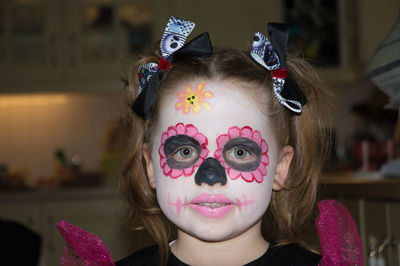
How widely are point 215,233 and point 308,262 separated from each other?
19 centimetres

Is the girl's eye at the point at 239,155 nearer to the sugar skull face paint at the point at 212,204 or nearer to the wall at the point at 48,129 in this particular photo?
the sugar skull face paint at the point at 212,204

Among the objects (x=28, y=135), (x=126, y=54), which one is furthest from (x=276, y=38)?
(x=28, y=135)

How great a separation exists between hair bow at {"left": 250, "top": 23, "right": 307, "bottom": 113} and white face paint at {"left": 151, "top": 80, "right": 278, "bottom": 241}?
6 centimetres

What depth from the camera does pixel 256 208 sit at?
88 cm

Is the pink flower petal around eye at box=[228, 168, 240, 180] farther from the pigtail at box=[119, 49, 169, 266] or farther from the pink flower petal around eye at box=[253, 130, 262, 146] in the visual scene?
the pigtail at box=[119, 49, 169, 266]

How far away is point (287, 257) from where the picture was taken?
36.9 inches

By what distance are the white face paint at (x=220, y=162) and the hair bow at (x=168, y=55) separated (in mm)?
52

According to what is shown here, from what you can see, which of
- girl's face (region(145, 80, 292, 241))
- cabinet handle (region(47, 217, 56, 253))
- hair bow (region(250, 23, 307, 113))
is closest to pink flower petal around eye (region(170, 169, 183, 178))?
girl's face (region(145, 80, 292, 241))

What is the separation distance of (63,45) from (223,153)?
6.21ft

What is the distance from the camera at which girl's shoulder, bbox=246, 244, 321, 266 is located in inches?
36.4

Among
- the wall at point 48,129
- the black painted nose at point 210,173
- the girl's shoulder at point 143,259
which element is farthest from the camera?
the wall at point 48,129

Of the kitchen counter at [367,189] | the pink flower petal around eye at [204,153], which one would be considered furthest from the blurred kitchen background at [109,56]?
the pink flower petal around eye at [204,153]

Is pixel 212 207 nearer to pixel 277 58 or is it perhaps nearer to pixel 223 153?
pixel 223 153

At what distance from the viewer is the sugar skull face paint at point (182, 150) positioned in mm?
875
